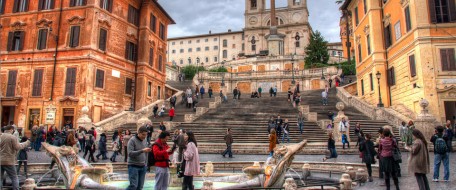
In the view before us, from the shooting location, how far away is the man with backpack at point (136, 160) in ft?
21.6

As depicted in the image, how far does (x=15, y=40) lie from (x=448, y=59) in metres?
33.6

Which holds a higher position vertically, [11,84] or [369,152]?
[11,84]

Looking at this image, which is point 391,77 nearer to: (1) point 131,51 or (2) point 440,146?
(2) point 440,146

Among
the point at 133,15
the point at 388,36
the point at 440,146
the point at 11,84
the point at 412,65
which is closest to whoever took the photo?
the point at 440,146

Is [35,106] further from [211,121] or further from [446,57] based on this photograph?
[446,57]

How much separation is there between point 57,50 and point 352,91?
29419mm

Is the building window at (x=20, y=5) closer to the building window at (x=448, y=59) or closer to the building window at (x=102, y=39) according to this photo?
the building window at (x=102, y=39)

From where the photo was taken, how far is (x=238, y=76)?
49594mm

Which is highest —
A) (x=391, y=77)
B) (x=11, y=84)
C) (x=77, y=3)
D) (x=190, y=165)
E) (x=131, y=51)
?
(x=77, y=3)

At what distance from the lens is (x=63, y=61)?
26.7 meters

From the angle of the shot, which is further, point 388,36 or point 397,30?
point 388,36

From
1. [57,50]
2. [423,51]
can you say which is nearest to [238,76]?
[57,50]

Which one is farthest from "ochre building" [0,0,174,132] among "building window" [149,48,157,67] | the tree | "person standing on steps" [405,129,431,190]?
the tree

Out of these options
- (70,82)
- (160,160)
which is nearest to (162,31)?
(70,82)
